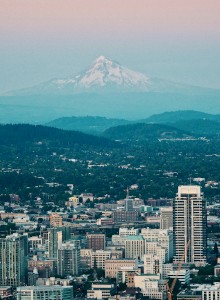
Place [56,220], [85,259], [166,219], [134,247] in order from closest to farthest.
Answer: [85,259]
[134,247]
[166,219]
[56,220]

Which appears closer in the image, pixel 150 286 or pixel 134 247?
pixel 150 286

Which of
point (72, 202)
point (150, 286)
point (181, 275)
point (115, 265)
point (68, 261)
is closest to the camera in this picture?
point (150, 286)

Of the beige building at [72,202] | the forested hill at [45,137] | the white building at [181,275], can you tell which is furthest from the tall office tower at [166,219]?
the forested hill at [45,137]

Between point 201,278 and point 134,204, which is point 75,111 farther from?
point 201,278

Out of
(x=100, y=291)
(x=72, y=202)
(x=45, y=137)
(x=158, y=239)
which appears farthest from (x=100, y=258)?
(x=45, y=137)

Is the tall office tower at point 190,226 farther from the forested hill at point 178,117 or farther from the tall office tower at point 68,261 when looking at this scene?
the forested hill at point 178,117

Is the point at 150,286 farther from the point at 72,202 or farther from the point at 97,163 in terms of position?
the point at 97,163
